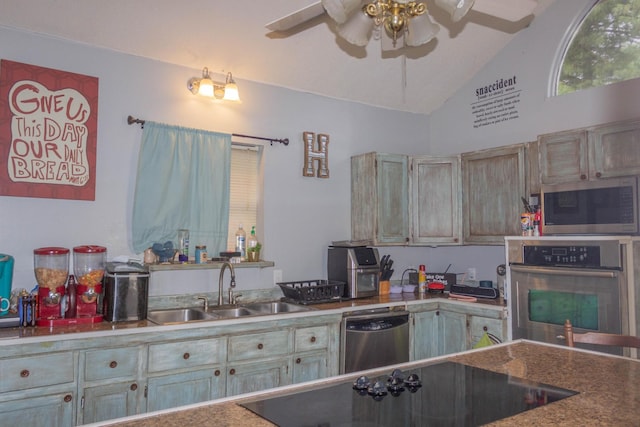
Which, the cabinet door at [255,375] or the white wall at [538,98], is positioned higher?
the white wall at [538,98]

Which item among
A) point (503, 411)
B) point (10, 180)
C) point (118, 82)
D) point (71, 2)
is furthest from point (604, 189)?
point (10, 180)

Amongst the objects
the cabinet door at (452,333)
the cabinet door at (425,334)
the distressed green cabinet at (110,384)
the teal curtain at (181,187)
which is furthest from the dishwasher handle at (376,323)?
the distressed green cabinet at (110,384)

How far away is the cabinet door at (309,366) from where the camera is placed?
10.7 feet

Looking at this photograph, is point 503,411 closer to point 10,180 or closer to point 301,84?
point 10,180

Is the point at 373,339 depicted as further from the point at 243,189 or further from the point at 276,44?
the point at 276,44

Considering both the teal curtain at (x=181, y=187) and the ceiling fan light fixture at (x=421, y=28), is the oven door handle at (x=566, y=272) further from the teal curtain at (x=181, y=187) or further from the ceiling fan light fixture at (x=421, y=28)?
the teal curtain at (x=181, y=187)

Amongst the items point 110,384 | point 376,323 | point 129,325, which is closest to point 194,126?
point 129,325

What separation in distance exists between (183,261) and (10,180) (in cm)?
119

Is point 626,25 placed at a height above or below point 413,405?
above

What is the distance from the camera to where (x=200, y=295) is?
3.59m

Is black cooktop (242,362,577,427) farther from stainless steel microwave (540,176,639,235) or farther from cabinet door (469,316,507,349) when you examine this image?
cabinet door (469,316,507,349)

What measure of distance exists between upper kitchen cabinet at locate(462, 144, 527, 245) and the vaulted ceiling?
0.89 meters

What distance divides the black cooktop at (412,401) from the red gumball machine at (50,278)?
1920mm

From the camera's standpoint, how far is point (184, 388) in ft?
9.30
